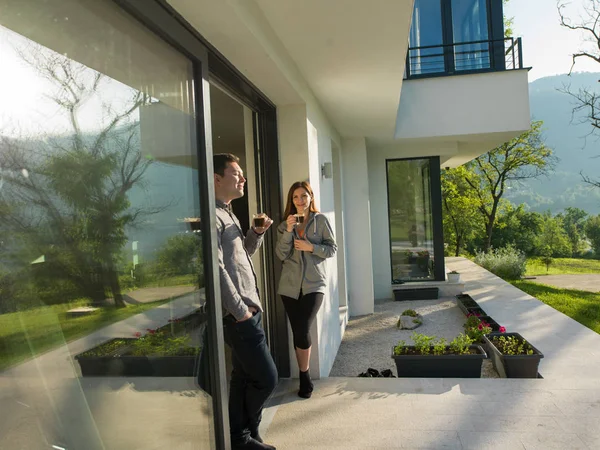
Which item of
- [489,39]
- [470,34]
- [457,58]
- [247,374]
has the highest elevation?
[470,34]

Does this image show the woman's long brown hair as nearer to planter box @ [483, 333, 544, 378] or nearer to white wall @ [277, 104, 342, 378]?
white wall @ [277, 104, 342, 378]

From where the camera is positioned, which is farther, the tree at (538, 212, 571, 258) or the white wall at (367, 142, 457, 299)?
the tree at (538, 212, 571, 258)

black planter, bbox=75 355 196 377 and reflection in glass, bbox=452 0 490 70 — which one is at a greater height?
reflection in glass, bbox=452 0 490 70

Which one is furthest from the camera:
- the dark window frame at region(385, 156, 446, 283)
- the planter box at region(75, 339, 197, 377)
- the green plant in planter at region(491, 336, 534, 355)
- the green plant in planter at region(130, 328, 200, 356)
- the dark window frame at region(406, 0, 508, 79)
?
the dark window frame at region(385, 156, 446, 283)

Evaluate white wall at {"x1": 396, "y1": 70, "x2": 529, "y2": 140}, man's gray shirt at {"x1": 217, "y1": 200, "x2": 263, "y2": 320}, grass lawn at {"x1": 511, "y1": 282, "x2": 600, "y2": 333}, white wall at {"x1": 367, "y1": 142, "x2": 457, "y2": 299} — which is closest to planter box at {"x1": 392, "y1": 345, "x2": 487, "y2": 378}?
man's gray shirt at {"x1": 217, "y1": 200, "x2": 263, "y2": 320}

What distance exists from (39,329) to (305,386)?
275 centimetres

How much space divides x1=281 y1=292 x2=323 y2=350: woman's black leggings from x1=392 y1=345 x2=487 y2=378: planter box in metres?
1.05

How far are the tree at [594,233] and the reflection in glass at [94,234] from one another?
113 feet

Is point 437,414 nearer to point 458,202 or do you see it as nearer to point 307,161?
point 307,161

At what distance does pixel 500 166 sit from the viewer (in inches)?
816

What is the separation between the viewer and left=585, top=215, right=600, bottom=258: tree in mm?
30984

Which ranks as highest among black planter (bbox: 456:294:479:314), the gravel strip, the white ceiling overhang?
the white ceiling overhang

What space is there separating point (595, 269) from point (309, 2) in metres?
27.8

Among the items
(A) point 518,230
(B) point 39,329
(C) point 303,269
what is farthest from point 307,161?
(A) point 518,230
